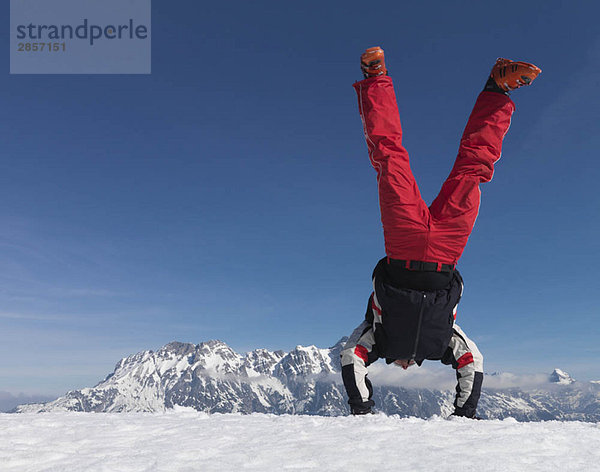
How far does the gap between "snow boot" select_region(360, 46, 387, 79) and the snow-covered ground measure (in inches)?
169

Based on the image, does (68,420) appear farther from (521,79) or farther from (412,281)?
(521,79)

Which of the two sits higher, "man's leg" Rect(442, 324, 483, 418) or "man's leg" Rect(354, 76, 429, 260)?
"man's leg" Rect(354, 76, 429, 260)

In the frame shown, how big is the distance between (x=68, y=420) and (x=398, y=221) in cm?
452

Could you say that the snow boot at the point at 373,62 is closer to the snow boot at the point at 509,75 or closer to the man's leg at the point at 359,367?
the snow boot at the point at 509,75

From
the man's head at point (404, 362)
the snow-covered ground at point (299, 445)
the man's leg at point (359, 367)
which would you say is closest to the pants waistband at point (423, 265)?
the man's leg at point (359, 367)

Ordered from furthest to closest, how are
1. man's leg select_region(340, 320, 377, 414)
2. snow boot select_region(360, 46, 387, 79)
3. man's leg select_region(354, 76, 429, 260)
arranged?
man's leg select_region(340, 320, 377, 414)
snow boot select_region(360, 46, 387, 79)
man's leg select_region(354, 76, 429, 260)

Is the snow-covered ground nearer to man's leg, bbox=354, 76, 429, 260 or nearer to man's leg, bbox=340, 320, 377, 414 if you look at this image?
man's leg, bbox=340, 320, 377, 414

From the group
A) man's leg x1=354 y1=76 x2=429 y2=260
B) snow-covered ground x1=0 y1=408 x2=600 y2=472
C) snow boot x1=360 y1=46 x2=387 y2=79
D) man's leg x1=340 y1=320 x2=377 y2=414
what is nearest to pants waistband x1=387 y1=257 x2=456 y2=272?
man's leg x1=354 y1=76 x2=429 y2=260

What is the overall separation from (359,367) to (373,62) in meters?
4.17

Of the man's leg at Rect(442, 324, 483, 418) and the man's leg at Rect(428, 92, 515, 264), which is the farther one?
the man's leg at Rect(442, 324, 483, 418)

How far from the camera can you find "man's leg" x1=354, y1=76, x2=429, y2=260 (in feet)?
17.5

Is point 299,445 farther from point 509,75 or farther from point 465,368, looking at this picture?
point 509,75

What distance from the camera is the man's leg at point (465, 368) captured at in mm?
5957

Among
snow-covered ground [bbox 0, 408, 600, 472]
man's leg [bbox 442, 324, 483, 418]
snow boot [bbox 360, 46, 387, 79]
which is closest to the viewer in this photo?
snow-covered ground [bbox 0, 408, 600, 472]
